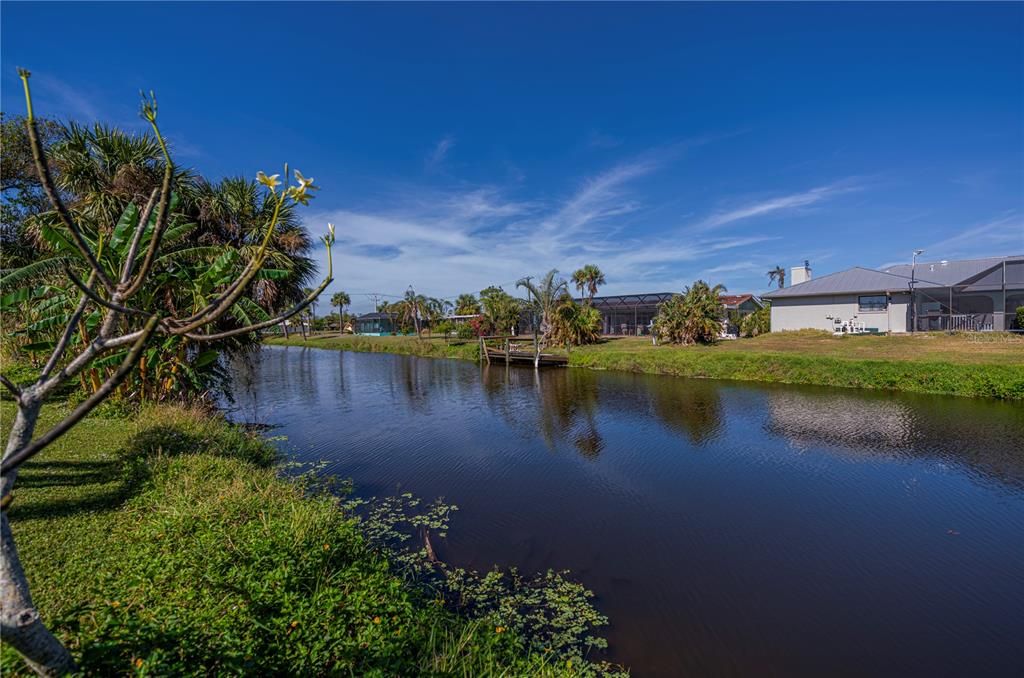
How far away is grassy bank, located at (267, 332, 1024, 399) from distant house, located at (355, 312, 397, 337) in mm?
53692

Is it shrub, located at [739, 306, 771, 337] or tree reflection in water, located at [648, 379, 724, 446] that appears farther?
shrub, located at [739, 306, 771, 337]

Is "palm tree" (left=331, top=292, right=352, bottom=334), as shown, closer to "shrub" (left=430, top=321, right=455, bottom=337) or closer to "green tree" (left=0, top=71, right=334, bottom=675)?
"shrub" (left=430, top=321, right=455, bottom=337)

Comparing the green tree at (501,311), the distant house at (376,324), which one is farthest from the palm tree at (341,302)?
the green tree at (501,311)

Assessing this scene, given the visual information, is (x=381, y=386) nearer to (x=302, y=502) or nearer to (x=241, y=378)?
(x=241, y=378)

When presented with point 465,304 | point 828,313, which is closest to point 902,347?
point 828,313

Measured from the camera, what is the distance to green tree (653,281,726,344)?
3472cm

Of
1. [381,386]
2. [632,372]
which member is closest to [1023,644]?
[632,372]

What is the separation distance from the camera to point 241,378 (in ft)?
88.7

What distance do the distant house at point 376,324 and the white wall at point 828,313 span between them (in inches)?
2297

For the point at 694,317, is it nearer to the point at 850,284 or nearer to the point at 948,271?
the point at 850,284

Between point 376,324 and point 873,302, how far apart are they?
74.2 metres

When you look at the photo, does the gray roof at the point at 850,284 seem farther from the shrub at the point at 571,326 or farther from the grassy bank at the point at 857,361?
the shrub at the point at 571,326

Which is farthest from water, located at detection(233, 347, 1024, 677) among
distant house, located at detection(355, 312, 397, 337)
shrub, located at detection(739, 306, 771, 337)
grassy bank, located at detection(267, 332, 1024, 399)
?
distant house, located at detection(355, 312, 397, 337)

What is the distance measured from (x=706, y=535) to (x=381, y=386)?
21431 mm
